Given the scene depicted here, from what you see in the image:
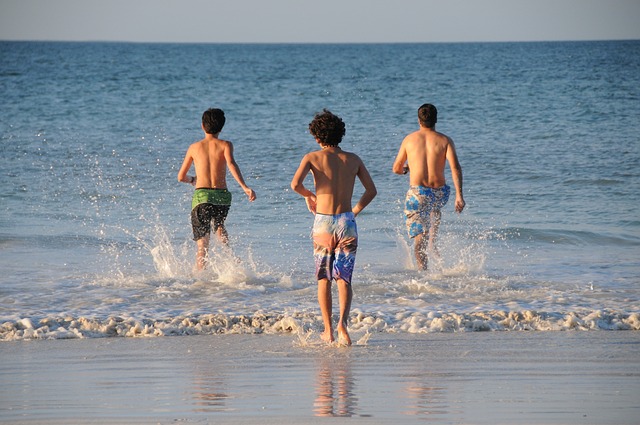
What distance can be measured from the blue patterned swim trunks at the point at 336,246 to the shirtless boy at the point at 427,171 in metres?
2.44

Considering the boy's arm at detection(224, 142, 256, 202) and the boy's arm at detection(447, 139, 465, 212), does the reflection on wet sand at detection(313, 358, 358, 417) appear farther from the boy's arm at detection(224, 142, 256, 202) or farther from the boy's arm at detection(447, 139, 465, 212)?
the boy's arm at detection(447, 139, 465, 212)

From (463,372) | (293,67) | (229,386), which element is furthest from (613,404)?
(293,67)

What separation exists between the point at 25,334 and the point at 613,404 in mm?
3998

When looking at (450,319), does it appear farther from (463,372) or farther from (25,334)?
(25,334)

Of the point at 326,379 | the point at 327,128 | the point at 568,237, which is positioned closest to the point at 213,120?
the point at 327,128

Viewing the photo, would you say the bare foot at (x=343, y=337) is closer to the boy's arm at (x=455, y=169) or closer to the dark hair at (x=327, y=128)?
the dark hair at (x=327, y=128)

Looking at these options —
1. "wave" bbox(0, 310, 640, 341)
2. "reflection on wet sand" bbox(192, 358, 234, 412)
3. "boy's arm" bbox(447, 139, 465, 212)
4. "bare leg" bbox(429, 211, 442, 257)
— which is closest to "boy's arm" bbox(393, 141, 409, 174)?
"boy's arm" bbox(447, 139, 465, 212)

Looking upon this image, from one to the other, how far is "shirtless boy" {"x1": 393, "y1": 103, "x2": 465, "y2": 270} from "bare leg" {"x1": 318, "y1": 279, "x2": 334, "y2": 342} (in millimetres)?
2519

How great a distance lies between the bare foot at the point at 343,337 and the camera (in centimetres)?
610

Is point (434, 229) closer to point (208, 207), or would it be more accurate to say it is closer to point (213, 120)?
point (208, 207)

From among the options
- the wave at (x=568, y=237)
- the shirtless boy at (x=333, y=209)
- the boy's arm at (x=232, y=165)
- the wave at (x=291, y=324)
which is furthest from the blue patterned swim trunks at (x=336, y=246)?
the wave at (x=568, y=237)

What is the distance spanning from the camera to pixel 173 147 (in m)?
20.3

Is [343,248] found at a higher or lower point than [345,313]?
higher

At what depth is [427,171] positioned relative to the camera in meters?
8.54
